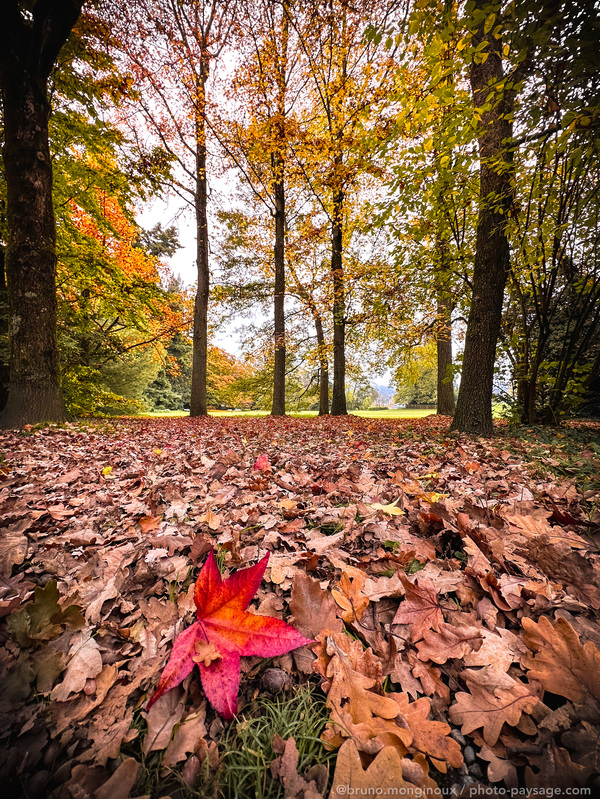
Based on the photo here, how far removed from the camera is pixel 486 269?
4.38 metres

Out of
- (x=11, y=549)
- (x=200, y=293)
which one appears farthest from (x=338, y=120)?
(x=11, y=549)

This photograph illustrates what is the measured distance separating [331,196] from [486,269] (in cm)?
830

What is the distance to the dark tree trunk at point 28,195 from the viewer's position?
4.86 meters

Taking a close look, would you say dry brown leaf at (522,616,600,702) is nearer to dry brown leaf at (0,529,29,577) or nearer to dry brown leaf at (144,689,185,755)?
dry brown leaf at (144,689,185,755)

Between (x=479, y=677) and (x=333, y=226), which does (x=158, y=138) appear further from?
(x=479, y=677)

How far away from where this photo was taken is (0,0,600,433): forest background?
11.3ft

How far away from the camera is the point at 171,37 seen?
8.68 meters

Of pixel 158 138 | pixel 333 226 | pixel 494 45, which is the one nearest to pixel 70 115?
pixel 158 138

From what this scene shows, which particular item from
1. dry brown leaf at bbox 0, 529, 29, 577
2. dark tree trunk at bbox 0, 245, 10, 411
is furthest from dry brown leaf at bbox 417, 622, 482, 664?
dark tree trunk at bbox 0, 245, 10, 411

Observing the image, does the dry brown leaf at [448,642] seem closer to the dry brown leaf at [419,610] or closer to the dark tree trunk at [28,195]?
the dry brown leaf at [419,610]

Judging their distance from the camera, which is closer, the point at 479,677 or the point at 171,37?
the point at 479,677

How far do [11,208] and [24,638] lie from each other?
6782 mm

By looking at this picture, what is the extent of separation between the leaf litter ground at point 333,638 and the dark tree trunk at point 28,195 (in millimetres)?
4068

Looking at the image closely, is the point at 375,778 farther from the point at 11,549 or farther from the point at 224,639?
the point at 11,549
